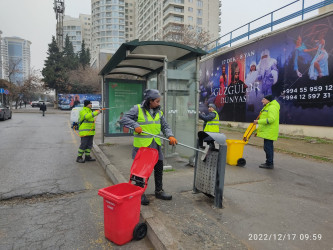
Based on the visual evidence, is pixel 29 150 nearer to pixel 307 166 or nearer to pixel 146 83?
pixel 146 83

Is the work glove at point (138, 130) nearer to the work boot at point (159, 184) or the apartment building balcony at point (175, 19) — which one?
the work boot at point (159, 184)

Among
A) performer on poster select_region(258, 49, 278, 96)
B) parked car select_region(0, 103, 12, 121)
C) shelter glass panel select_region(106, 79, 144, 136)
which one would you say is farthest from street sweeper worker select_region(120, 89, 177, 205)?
parked car select_region(0, 103, 12, 121)

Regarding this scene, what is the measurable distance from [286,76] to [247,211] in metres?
10.3

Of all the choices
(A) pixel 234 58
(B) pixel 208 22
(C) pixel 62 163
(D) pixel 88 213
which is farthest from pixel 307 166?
(B) pixel 208 22

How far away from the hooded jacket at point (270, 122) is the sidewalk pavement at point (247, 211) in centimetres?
88

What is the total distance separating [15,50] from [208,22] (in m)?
77.8

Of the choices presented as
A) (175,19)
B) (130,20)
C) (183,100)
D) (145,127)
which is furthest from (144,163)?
(130,20)

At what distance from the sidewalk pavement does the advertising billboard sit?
552 centimetres

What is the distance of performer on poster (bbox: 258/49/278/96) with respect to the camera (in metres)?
12.7

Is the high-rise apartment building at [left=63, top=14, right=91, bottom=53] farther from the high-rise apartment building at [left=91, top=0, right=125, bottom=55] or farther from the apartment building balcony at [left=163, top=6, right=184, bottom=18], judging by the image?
the apartment building balcony at [left=163, top=6, right=184, bottom=18]

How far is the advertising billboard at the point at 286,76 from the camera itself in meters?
10.3

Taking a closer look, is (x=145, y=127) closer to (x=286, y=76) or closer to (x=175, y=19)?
(x=286, y=76)

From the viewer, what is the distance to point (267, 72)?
43.1 ft

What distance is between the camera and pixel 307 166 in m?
6.36
